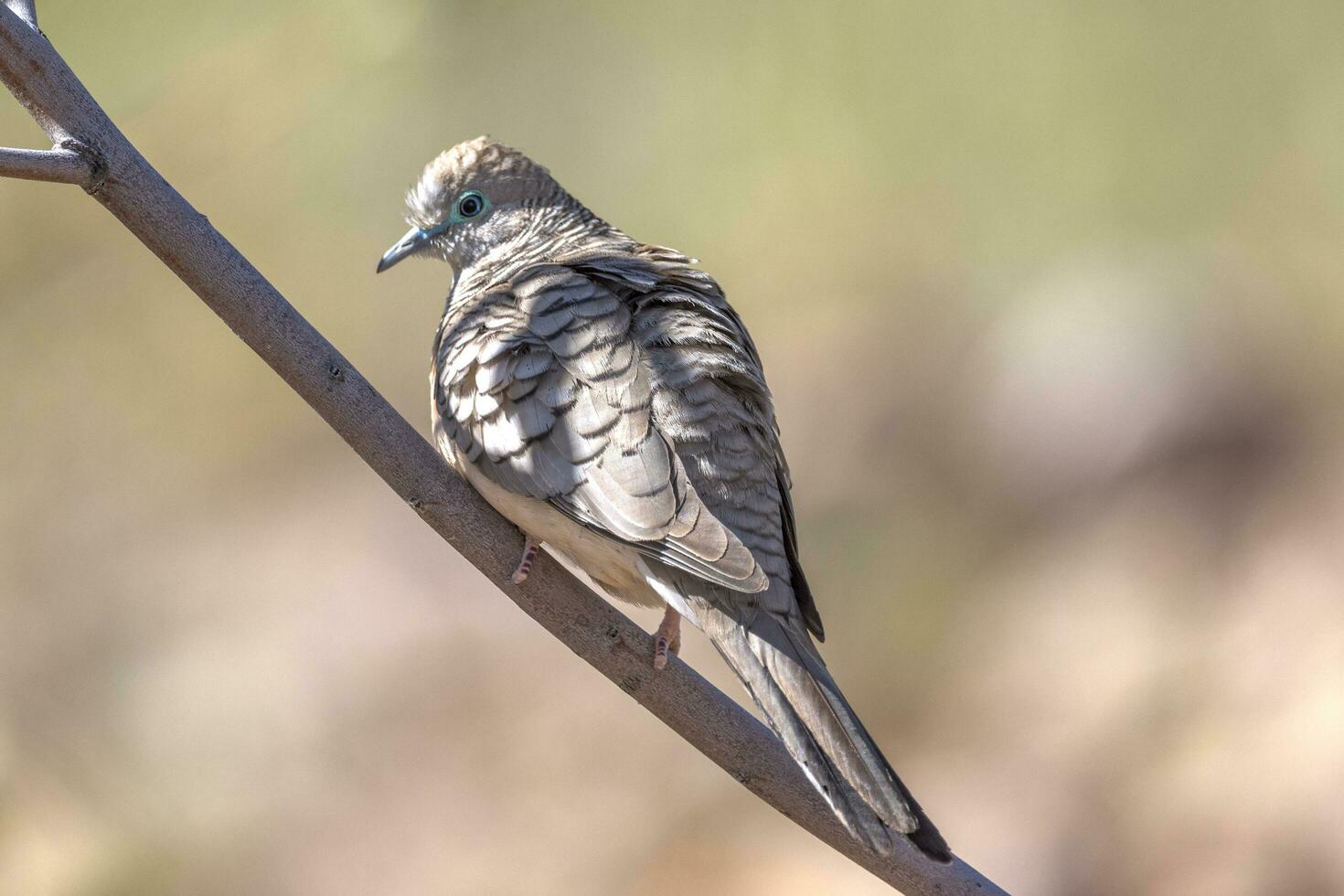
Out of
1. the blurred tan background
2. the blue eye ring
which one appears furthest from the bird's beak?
the blurred tan background

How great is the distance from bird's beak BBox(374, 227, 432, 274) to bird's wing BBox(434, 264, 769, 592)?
3.08 feet

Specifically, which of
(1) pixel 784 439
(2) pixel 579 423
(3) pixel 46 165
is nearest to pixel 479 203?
(2) pixel 579 423

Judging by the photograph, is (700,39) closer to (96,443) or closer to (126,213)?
(96,443)

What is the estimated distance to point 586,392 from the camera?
9.34 feet

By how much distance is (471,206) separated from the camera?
402 centimetres

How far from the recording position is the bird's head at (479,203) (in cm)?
399

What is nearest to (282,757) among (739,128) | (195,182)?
(195,182)

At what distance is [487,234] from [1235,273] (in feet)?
14.3

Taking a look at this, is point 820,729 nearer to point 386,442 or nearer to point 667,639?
point 667,639

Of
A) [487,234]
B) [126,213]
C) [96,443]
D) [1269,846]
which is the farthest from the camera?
[96,443]

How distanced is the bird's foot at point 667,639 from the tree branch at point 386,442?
0.08 feet

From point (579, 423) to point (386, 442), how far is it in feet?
1.51

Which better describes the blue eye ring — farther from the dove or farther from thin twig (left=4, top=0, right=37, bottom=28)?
thin twig (left=4, top=0, right=37, bottom=28)

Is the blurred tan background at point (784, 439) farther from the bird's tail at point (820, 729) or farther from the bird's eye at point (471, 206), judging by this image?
the bird's tail at point (820, 729)
